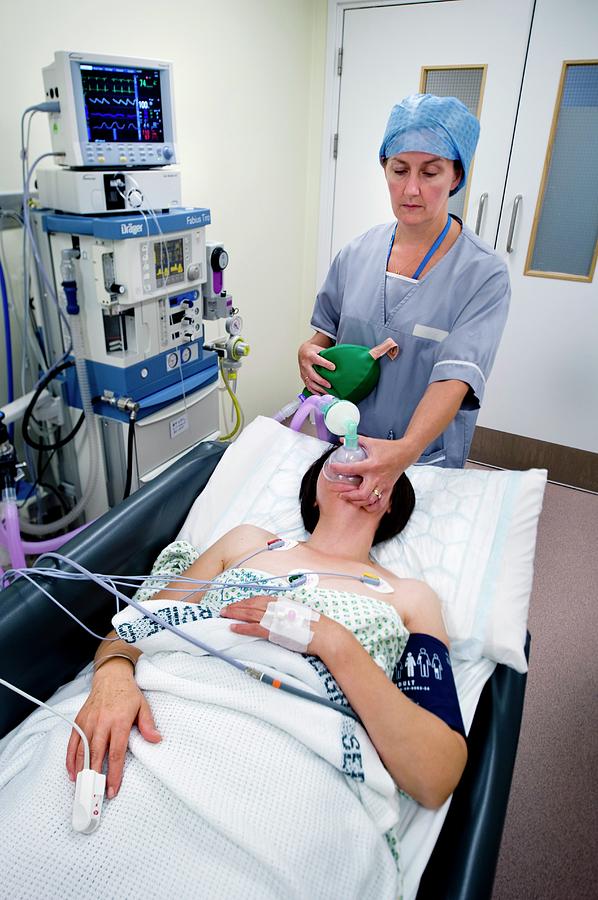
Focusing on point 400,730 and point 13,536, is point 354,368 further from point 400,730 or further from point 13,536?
point 13,536

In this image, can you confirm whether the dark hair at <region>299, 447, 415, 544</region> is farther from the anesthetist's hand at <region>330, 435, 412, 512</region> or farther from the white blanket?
the white blanket

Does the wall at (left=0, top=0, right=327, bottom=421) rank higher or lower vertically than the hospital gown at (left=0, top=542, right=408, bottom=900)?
higher

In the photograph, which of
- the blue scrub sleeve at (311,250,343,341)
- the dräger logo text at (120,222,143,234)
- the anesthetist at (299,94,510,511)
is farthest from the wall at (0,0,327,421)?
the anesthetist at (299,94,510,511)

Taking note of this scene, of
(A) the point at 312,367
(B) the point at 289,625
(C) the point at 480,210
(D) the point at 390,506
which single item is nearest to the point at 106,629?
(B) the point at 289,625

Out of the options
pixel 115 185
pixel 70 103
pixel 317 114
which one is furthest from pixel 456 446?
pixel 317 114

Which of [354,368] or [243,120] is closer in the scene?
[354,368]

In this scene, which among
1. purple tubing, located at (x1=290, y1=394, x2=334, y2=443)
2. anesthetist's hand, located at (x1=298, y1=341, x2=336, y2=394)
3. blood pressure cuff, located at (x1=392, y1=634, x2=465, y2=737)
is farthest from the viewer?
anesthetist's hand, located at (x1=298, y1=341, x2=336, y2=394)

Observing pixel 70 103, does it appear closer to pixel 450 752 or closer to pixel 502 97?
pixel 450 752

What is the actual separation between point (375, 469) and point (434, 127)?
2.59 feet

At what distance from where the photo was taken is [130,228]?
1645 millimetres

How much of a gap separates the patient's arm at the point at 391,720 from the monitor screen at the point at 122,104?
1370 mm

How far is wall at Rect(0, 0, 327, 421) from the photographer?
6.15ft

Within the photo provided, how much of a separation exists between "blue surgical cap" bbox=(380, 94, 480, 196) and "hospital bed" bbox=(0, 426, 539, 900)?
1.04 meters

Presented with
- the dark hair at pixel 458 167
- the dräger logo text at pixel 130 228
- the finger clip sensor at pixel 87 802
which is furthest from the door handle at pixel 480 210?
the finger clip sensor at pixel 87 802
